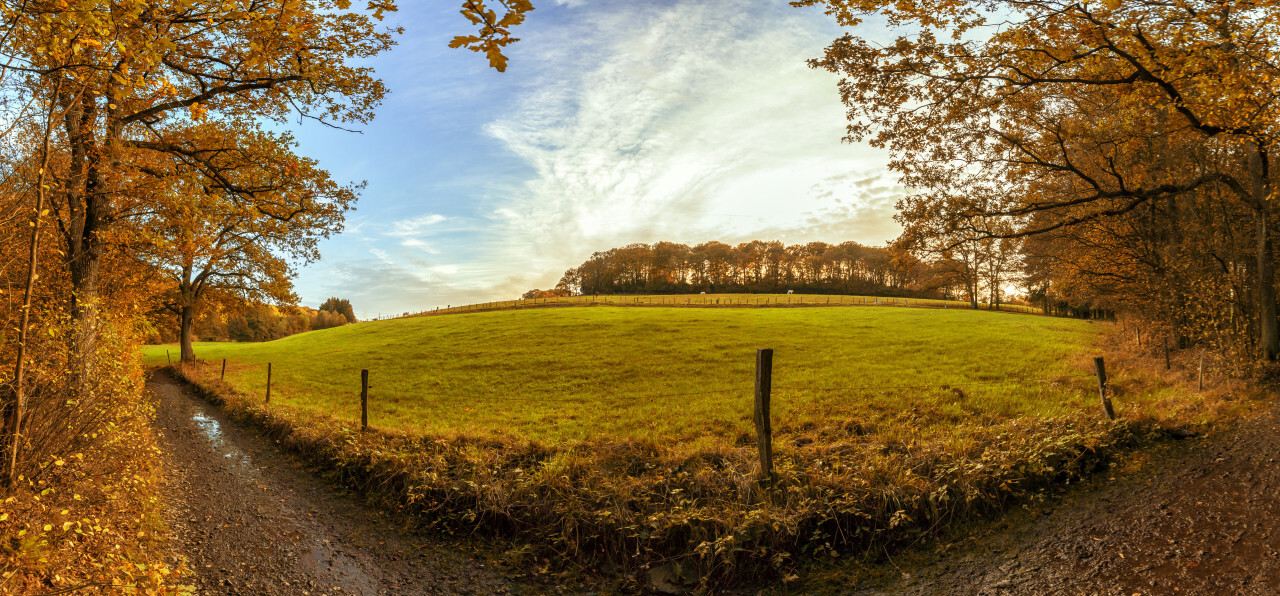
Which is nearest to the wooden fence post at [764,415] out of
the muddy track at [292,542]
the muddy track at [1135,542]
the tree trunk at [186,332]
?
the muddy track at [1135,542]

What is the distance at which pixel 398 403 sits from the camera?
67.1ft

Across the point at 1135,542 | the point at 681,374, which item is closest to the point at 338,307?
the point at 681,374

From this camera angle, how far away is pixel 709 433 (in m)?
13.9

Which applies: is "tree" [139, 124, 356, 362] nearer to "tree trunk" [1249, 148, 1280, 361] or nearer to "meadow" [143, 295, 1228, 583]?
"meadow" [143, 295, 1228, 583]

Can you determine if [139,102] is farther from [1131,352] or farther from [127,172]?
[1131,352]

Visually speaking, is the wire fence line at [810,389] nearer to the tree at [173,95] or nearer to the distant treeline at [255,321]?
the tree at [173,95]

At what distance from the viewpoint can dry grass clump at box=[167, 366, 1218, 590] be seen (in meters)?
6.80

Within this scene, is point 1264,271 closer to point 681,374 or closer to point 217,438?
point 681,374

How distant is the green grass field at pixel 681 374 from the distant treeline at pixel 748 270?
6636cm

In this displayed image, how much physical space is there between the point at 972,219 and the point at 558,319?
116 ft

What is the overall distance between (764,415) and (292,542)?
7208 millimetres

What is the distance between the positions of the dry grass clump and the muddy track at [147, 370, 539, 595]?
55 cm

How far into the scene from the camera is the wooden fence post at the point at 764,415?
8.07 m

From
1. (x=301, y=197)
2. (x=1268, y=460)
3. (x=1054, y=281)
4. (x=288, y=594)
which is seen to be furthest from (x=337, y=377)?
(x=1054, y=281)
